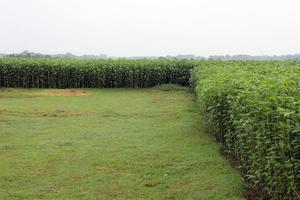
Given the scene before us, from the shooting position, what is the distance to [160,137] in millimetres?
10109

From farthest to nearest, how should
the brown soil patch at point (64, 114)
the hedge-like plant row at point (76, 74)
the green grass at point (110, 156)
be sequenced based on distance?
the hedge-like plant row at point (76, 74), the brown soil patch at point (64, 114), the green grass at point (110, 156)

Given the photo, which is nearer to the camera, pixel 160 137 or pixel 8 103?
pixel 160 137

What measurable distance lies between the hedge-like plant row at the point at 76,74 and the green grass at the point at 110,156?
923cm

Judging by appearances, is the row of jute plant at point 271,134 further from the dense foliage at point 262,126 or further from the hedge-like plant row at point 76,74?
the hedge-like plant row at point 76,74

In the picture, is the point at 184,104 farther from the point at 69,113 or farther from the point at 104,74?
the point at 104,74

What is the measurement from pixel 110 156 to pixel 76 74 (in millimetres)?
16353

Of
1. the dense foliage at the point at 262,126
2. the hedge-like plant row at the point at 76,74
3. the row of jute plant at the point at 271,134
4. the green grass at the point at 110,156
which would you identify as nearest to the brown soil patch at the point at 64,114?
the green grass at the point at 110,156

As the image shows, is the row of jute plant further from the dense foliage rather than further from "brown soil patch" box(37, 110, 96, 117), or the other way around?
"brown soil patch" box(37, 110, 96, 117)

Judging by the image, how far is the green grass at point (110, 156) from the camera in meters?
6.40

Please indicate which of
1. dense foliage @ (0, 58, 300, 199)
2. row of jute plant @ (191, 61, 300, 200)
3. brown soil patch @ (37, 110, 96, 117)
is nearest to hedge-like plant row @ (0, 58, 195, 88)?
brown soil patch @ (37, 110, 96, 117)

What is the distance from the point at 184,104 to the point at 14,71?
37.4 ft

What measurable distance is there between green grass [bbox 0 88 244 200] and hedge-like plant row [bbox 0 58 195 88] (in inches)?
363

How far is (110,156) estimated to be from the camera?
8.39 m

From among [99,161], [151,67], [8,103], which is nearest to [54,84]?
[151,67]
